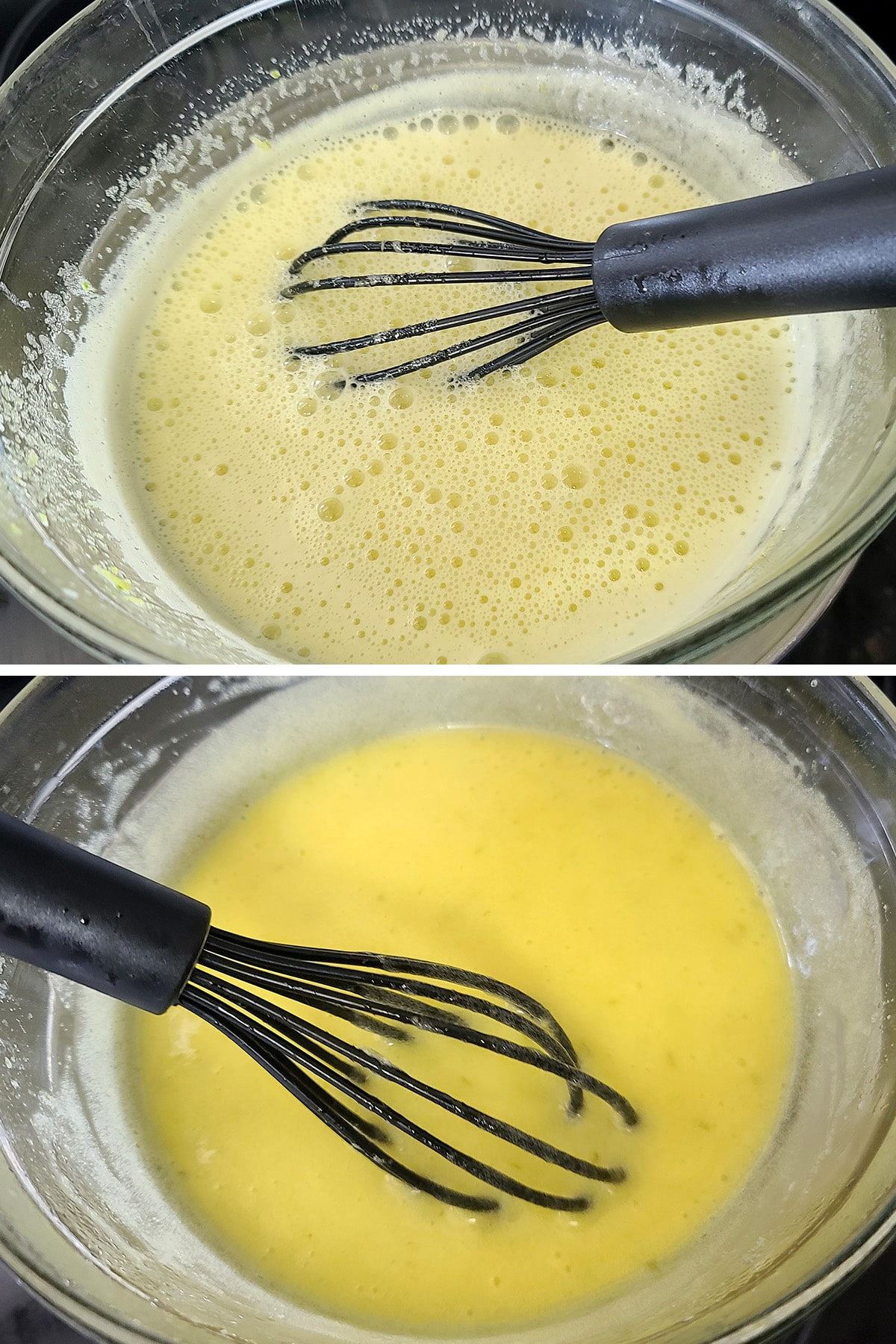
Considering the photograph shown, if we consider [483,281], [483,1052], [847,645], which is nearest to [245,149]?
[483,281]

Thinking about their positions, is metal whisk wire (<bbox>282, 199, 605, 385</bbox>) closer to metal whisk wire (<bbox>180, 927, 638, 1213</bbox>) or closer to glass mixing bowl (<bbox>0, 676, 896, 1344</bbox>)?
glass mixing bowl (<bbox>0, 676, 896, 1344</bbox>)

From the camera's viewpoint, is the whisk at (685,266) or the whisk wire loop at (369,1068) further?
the whisk wire loop at (369,1068)

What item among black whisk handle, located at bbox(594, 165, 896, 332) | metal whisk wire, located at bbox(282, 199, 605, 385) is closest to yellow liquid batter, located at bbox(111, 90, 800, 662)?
metal whisk wire, located at bbox(282, 199, 605, 385)

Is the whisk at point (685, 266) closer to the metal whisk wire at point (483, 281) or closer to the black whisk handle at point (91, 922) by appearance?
the metal whisk wire at point (483, 281)

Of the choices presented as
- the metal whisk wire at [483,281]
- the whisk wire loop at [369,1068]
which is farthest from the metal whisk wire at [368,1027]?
the metal whisk wire at [483,281]

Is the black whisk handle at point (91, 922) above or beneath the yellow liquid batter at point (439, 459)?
beneath
